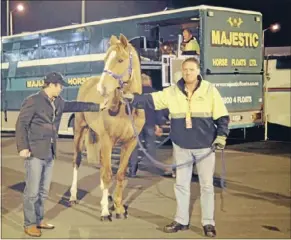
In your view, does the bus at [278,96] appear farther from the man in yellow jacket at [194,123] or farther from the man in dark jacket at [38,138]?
the man in dark jacket at [38,138]

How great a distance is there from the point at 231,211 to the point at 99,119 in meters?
1.90

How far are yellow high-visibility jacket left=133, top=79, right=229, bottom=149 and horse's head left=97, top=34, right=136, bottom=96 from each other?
1.54 feet

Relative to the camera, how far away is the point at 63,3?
85.7 feet

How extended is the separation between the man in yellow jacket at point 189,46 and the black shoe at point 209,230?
3.95 meters

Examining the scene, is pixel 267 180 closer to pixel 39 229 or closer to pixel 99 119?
pixel 99 119

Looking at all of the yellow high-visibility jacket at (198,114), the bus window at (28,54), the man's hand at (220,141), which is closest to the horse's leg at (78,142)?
the yellow high-visibility jacket at (198,114)

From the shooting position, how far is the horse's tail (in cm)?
708

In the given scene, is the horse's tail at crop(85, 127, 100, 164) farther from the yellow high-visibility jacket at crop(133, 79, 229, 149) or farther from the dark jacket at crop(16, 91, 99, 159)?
the yellow high-visibility jacket at crop(133, 79, 229, 149)

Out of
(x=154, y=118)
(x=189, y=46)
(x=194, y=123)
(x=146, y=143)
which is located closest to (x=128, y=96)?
(x=194, y=123)

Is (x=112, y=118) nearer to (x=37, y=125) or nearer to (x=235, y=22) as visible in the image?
(x=37, y=125)

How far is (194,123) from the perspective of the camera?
19.1 feet

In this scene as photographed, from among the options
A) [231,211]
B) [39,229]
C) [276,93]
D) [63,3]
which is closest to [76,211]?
[39,229]

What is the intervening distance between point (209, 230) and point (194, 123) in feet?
3.55

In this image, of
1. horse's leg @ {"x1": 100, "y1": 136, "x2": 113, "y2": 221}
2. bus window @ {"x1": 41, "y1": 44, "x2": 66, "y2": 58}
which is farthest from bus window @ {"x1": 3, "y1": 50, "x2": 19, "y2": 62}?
horse's leg @ {"x1": 100, "y1": 136, "x2": 113, "y2": 221}
